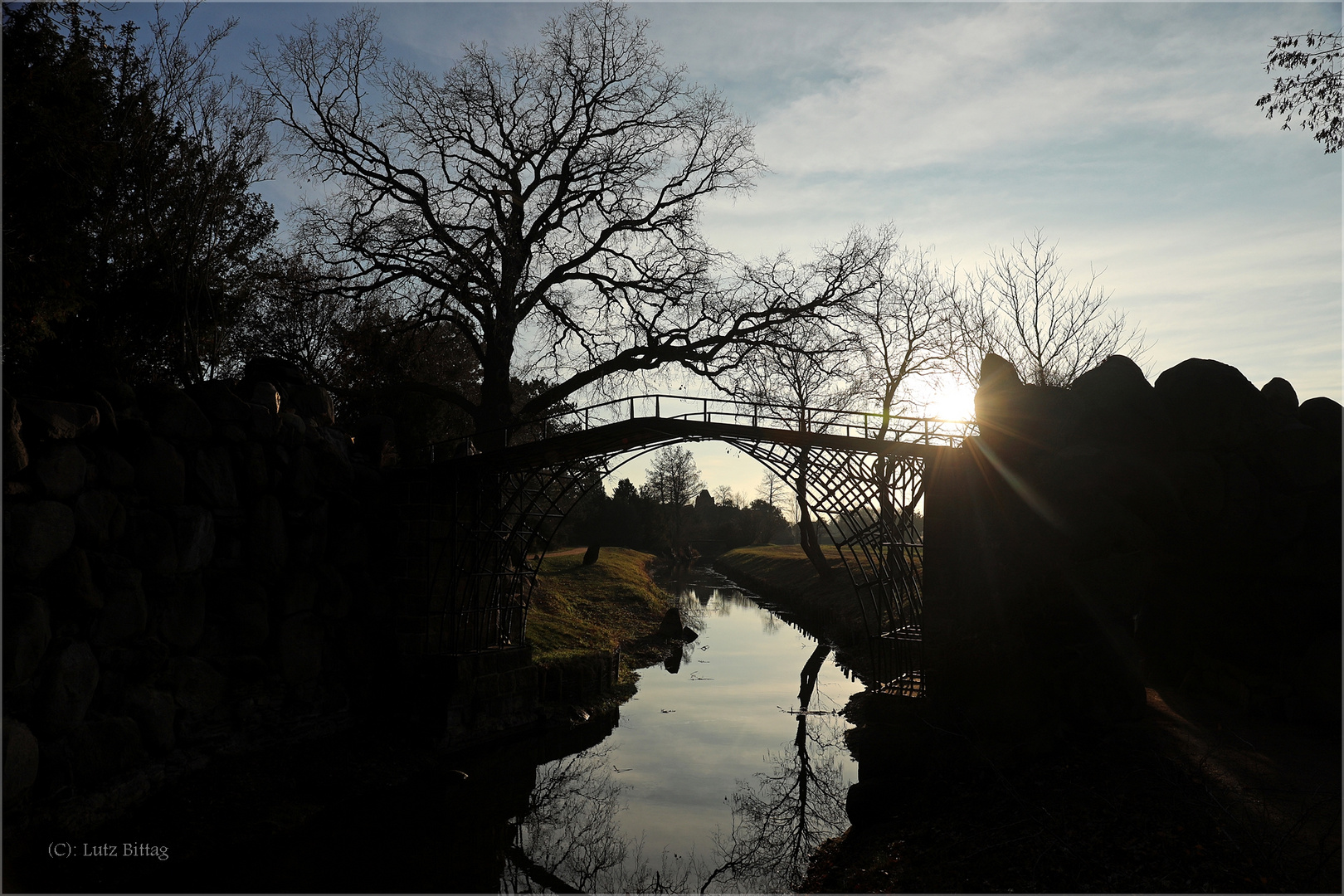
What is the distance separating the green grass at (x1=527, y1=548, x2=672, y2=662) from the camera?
67.9ft

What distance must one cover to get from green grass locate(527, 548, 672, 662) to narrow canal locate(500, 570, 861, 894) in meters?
2.21

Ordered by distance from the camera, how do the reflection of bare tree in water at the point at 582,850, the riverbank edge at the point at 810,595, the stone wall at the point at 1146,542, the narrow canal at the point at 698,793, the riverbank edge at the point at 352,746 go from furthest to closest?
the riverbank edge at the point at 810,595 → the stone wall at the point at 1146,542 → the narrow canal at the point at 698,793 → the reflection of bare tree in water at the point at 582,850 → the riverbank edge at the point at 352,746

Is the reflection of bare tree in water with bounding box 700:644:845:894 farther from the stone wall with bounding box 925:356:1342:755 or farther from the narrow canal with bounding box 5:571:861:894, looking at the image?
the stone wall with bounding box 925:356:1342:755

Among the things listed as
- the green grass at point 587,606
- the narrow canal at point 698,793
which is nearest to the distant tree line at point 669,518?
the green grass at point 587,606

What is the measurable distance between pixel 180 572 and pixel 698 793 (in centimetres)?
850

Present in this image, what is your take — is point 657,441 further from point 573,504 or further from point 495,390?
point 495,390

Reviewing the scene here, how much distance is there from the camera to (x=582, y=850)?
36.7 ft

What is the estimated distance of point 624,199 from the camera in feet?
70.6

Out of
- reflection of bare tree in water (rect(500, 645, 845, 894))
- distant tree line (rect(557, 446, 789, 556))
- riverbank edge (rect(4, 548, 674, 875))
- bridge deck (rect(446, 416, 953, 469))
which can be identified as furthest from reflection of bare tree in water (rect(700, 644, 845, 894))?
distant tree line (rect(557, 446, 789, 556))

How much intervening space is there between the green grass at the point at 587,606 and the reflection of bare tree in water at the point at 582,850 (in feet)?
15.7

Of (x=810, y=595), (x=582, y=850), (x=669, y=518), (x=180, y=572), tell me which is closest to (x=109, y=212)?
(x=180, y=572)

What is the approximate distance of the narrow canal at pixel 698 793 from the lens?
1055 centimetres

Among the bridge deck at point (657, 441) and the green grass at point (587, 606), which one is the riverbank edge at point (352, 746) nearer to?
the green grass at point (587, 606)

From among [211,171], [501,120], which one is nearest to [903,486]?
[501,120]
